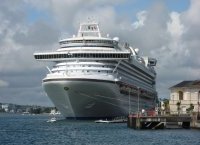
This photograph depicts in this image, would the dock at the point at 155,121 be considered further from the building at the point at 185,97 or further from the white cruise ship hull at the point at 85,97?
the white cruise ship hull at the point at 85,97

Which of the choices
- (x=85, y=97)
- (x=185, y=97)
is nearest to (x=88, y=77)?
(x=85, y=97)

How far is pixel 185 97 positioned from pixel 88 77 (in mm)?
18863

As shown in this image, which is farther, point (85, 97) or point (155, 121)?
point (85, 97)

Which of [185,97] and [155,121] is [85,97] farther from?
[155,121]

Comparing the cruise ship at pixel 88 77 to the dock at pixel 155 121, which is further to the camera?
the cruise ship at pixel 88 77

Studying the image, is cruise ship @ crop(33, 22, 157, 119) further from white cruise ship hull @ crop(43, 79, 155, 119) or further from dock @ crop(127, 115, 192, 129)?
dock @ crop(127, 115, 192, 129)

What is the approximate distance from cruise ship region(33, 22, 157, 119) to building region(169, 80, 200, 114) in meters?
7.53

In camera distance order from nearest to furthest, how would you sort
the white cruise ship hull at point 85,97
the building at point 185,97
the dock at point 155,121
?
1. the dock at point 155,121
2. the white cruise ship hull at point 85,97
3. the building at point 185,97

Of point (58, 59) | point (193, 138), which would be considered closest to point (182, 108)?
point (58, 59)

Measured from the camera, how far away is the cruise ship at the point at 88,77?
112 meters

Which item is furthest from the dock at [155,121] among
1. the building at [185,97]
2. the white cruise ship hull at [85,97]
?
the white cruise ship hull at [85,97]

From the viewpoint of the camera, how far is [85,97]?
112688mm

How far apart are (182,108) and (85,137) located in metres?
44.7

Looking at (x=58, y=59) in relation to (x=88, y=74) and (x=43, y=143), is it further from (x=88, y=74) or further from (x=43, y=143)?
(x=43, y=143)
